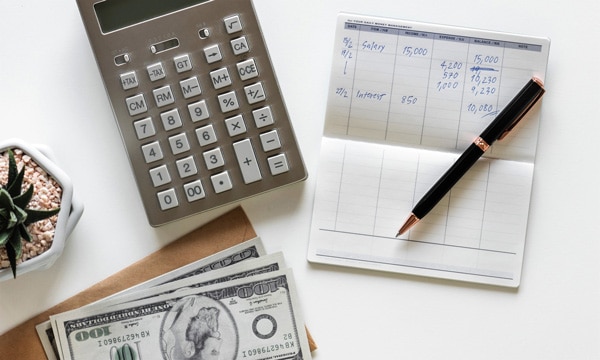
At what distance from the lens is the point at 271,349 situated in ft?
2.15

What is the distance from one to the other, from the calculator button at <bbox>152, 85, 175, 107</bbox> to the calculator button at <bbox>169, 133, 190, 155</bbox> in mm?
35

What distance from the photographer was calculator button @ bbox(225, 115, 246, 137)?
2.04 ft

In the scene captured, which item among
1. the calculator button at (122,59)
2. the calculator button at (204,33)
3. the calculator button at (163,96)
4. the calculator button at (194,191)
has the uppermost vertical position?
the calculator button at (204,33)

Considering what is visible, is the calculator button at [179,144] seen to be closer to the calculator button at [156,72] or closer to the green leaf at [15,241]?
the calculator button at [156,72]

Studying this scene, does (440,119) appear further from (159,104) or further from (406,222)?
(159,104)

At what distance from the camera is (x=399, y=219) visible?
659mm

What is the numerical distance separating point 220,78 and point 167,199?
5.2 inches

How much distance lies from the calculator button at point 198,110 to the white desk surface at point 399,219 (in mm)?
87

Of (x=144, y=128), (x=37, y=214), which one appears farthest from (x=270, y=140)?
(x=37, y=214)

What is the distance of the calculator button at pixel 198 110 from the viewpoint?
62cm

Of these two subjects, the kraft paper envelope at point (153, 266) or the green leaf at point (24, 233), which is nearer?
the green leaf at point (24, 233)

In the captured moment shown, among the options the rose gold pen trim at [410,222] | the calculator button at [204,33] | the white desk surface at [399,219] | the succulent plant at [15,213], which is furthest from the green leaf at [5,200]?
the rose gold pen trim at [410,222]

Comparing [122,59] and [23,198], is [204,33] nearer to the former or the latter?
[122,59]

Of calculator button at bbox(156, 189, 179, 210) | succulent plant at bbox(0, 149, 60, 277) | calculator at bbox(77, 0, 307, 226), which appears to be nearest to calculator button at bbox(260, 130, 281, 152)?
calculator at bbox(77, 0, 307, 226)
